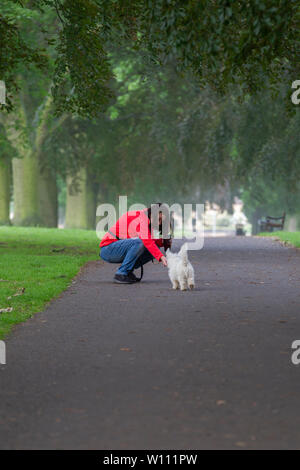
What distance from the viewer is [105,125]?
40.1m

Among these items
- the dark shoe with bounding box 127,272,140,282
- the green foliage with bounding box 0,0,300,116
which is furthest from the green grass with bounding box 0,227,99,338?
the green foliage with bounding box 0,0,300,116

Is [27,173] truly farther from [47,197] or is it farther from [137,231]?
[137,231]

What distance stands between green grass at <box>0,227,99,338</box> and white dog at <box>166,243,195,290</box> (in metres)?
1.82

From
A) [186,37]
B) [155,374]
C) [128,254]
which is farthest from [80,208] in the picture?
[155,374]

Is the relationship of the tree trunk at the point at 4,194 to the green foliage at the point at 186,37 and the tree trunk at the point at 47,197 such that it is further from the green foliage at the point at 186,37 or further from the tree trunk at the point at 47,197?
the green foliage at the point at 186,37

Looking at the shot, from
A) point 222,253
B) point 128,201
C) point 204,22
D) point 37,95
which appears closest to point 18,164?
point 37,95

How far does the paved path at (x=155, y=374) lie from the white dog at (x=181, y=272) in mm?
404

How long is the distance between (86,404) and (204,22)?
15.3 feet

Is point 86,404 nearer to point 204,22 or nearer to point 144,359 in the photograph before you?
point 144,359

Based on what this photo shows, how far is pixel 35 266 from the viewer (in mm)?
17031

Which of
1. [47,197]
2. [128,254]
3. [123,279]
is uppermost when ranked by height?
[47,197]

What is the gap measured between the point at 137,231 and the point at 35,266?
155 inches

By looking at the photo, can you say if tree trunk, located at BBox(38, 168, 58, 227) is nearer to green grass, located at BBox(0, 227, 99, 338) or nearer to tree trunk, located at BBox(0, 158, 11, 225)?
tree trunk, located at BBox(0, 158, 11, 225)

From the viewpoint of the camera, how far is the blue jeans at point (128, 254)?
13727 mm
